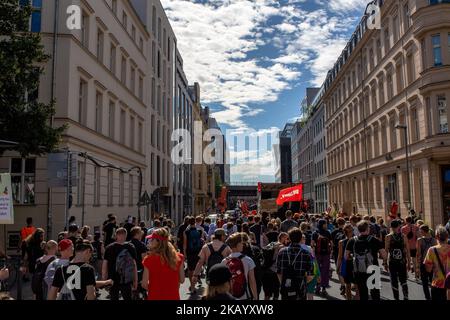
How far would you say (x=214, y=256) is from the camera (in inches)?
294

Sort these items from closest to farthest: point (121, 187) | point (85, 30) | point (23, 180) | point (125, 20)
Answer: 1. point (23, 180)
2. point (85, 30)
3. point (121, 187)
4. point (125, 20)

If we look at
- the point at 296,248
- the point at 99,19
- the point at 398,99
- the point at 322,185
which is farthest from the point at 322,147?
the point at 296,248

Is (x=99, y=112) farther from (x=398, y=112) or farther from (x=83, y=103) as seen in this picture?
(x=398, y=112)

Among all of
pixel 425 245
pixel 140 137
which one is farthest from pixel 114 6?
pixel 425 245

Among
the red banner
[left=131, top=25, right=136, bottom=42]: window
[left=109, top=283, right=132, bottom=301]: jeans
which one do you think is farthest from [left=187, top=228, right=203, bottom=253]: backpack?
[left=131, top=25, right=136, bottom=42]: window

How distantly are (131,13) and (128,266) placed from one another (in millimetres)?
25519

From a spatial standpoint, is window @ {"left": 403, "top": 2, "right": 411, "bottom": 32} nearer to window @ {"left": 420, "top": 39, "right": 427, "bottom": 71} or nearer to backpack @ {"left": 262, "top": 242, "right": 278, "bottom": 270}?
window @ {"left": 420, "top": 39, "right": 427, "bottom": 71}

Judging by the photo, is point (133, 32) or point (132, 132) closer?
point (132, 132)

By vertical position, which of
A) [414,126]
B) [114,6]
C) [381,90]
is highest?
[114,6]

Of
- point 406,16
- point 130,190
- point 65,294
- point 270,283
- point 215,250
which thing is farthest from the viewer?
point 130,190

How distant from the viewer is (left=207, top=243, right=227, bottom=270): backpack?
7.41m

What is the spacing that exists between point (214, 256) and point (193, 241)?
4203 millimetres

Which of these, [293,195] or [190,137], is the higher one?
[190,137]
